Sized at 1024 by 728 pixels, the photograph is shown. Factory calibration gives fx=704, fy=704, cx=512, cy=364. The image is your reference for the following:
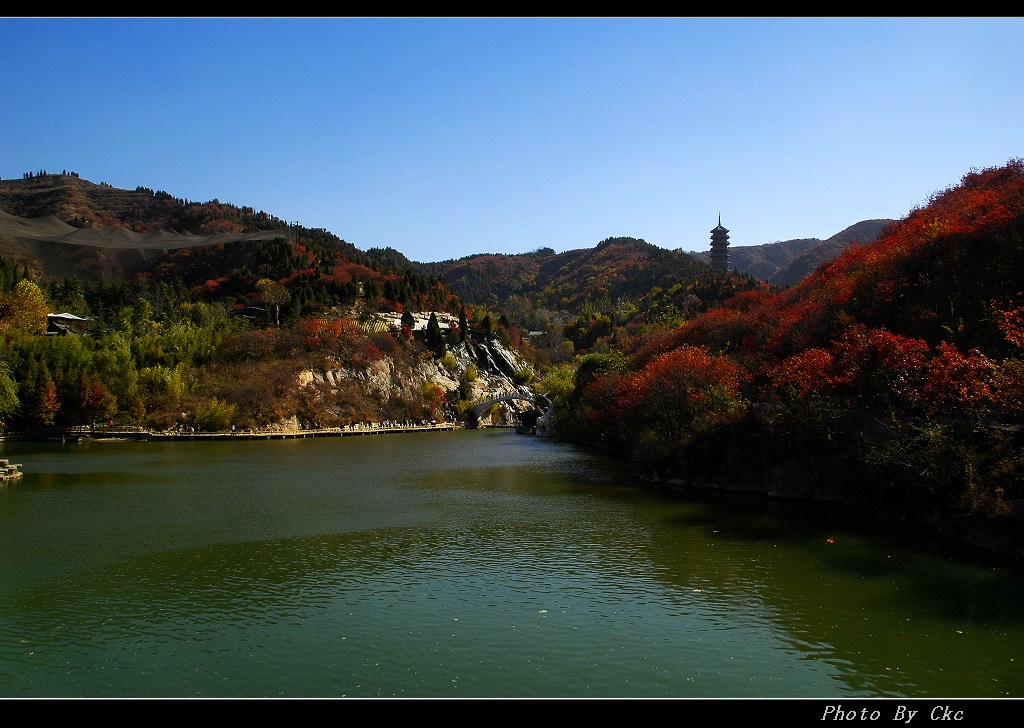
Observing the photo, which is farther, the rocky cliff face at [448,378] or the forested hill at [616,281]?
the forested hill at [616,281]

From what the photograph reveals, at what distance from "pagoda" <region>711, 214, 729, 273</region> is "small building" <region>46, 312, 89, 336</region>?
4411 inches

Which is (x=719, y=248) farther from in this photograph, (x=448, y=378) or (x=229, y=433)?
(x=229, y=433)

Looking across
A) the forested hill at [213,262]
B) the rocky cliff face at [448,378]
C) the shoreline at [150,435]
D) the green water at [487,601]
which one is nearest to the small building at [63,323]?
the forested hill at [213,262]

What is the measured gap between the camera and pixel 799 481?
89.5 ft

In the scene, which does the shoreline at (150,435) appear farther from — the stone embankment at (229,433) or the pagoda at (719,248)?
the pagoda at (719,248)

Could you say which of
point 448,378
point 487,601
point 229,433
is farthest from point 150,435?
point 487,601

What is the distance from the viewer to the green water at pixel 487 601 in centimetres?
1110

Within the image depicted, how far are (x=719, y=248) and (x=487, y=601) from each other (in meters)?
142

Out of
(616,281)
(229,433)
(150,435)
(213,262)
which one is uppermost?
(616,281)

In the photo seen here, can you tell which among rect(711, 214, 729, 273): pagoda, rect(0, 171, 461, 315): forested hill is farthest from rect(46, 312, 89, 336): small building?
rect(711, 214, 729, 273): pagoda

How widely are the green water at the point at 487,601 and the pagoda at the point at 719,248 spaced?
412 ft

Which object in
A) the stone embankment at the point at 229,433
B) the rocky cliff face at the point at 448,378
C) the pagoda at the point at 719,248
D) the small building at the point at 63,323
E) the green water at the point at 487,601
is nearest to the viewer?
the green water at the point at 487,601

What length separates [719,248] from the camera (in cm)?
14712
